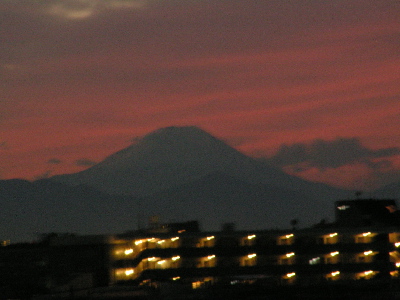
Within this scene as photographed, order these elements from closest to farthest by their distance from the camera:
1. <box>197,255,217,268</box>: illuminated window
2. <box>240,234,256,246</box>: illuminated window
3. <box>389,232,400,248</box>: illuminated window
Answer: <box>197,255,217,268</box>: illuminated window
<box>240,234,256,246</box>: illuminated window
<box>389,232,400,248</box>: illuminated window

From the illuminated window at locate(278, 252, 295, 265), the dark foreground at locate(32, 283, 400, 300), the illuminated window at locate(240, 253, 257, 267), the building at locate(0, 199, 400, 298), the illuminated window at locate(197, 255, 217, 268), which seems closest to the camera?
the dark foreground at locate(32, 283, 400, 300)

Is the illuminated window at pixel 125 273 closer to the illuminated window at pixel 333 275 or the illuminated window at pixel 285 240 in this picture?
the illuminated window at pixel 285 240

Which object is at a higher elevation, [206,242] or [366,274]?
[206,242]

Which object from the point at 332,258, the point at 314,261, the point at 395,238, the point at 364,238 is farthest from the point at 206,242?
the point at 395,238

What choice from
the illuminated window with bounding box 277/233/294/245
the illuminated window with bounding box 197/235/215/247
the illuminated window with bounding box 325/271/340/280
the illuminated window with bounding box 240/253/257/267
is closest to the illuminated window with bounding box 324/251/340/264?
the illuminated window with bounding box 325/271/340/280

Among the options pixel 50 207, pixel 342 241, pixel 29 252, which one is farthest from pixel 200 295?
pixel 50 207

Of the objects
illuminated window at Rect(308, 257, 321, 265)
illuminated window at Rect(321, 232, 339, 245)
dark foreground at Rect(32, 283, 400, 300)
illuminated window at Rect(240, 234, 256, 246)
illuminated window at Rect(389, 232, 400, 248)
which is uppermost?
illuminated window at Rect(240, 234, 256, 246)

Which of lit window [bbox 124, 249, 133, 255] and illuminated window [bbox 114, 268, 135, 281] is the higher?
lit window [bbox 124, 249, 133, 255]

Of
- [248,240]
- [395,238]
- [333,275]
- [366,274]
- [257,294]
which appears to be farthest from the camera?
[395,238]

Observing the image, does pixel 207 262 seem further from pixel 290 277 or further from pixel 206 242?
pixel 290 277

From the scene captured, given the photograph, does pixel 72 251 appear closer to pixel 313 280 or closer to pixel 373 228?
pixel 313 280

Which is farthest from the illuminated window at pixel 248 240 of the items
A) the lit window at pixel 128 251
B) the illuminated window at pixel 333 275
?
the lit window at pixel 128 251

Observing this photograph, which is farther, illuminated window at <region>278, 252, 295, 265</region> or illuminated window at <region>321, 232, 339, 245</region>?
illuminated window at <region>321, 232, 339, 245</region>

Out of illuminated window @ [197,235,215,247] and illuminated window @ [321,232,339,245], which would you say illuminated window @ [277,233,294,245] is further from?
illuminated window @ [197,235,215,247]
